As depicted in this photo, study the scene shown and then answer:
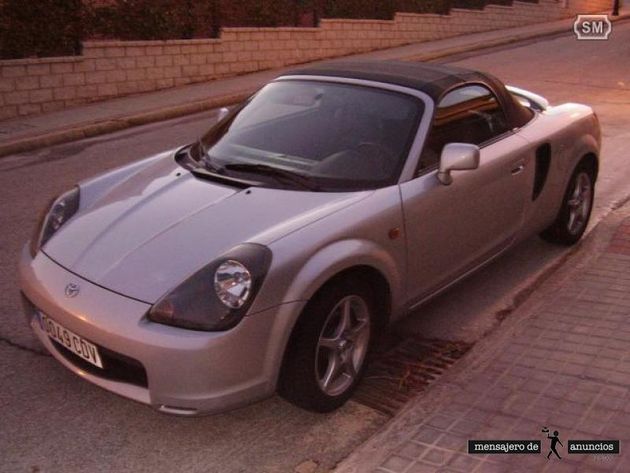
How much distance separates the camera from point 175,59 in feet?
45.8

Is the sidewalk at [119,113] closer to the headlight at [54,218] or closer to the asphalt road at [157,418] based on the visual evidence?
the asphalt road at [157,418]

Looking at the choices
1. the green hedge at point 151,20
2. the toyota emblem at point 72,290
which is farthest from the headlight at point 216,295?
the green hedge at point 151,20

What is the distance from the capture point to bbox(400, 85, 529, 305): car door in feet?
13.6

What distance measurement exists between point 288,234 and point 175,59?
11.2m

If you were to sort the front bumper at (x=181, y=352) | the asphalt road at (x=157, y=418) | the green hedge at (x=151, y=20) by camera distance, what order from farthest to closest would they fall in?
the green hedge at (x=151, y=20), the asphalt road at (x=157, y=418), the front bumper at (x=181, y=352)

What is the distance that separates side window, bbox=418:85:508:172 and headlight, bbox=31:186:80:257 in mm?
1915

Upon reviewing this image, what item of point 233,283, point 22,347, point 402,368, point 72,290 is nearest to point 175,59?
point 22,347

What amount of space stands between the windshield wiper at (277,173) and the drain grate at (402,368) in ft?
3.04

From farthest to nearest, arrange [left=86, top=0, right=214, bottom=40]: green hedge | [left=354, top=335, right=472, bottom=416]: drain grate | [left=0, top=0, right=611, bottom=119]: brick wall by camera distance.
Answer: [left=86, top=0, right=214, bottom=40]: green hedge, [left=0, top=0, right=611, bottom=119]: brick wall, [left=354, top=335, right=472, bottom=416]: drain grate

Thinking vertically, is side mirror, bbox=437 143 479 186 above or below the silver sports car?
above

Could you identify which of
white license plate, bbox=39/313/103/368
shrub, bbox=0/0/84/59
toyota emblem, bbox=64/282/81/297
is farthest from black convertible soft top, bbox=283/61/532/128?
shrub, bbox=0/0/84/59

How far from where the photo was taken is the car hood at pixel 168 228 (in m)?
3.45

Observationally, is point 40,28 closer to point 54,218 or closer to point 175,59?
point 175,59

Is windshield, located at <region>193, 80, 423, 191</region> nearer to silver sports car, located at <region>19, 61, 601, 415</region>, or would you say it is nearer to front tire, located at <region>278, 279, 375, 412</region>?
silver sports car, located at <region>19, 61, 601, 415</region>
